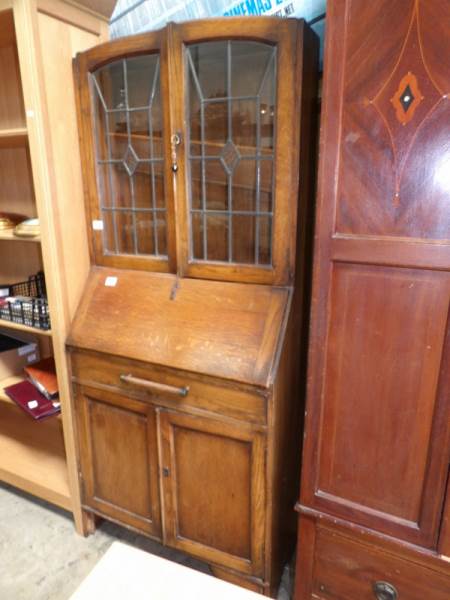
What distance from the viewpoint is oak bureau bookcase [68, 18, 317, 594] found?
1.26 m

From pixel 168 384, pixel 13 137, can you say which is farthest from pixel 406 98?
pixel 13 137

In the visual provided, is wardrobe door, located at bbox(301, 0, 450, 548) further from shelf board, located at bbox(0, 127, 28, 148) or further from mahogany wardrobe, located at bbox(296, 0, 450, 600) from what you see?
shelf board, located at bbox(0, 127, 28, 148)

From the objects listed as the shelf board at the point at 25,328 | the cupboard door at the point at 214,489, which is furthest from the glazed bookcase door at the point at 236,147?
the shelf board at the point at 25,328

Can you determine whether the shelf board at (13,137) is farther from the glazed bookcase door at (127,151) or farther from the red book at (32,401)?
the red book at (32,401)

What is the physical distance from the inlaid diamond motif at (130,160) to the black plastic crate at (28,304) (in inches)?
26.0

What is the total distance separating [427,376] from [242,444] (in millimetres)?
601

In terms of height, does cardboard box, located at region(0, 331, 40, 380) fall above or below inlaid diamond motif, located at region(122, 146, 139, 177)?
below

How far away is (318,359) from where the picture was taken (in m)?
1.12

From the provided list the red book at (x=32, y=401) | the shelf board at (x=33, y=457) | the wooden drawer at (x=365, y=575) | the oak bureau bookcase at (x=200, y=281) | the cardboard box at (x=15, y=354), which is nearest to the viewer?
the wooden drawer at (x=365, y=575)

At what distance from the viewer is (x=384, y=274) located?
1.00 m

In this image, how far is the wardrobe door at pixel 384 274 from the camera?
90cm

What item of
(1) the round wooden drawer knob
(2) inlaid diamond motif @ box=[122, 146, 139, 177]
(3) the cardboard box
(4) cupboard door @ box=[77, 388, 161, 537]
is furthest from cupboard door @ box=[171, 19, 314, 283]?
(3) the cardboard box

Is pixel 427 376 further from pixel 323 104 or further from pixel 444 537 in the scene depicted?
pixel 323 104

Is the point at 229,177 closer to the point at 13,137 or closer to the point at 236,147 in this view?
the point at 236,147
